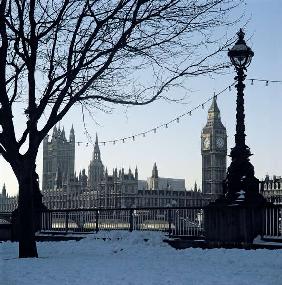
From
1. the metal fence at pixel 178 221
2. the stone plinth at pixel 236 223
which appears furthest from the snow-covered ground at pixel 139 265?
the metal fence at pixel 178 221

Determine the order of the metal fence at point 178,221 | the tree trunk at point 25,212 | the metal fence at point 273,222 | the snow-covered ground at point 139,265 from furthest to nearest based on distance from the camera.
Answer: the metal fence at point 178,221, the metal fence at point 273,222, the tree trunk at point 25,212, the snow-covered ground at point 139,265

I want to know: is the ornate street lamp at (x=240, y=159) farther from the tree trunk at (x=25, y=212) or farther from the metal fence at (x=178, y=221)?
the tree trunk at (x=25, y=212)

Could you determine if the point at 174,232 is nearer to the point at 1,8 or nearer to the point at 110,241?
the point at 110,241

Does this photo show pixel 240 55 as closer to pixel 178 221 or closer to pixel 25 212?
pixel 178 221

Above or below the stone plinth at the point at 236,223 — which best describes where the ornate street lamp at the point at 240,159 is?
above

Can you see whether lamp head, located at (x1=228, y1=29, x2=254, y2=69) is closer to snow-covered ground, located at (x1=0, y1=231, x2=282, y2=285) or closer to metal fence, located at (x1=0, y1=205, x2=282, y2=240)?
metal fence, located at (x1=0, y1=205, x2=282, y2=240)

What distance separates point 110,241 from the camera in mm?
18734

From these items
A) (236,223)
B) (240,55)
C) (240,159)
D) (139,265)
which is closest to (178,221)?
(236,223)

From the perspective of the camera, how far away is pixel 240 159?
649 inches

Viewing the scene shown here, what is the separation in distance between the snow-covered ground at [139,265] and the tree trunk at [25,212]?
2.58 feet

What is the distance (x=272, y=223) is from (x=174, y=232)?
15.7 ft

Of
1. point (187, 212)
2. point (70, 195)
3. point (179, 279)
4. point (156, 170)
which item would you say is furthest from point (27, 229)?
point (156, 170)

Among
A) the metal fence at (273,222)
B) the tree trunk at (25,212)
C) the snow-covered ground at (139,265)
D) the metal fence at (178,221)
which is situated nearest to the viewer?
the snow-covered ground at (139,265)

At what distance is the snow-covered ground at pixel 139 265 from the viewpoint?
9.95 m
